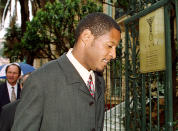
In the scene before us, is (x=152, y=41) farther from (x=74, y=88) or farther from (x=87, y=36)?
(x=74, y=88)

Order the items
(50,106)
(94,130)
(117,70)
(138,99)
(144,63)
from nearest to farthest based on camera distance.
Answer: (50,106) < (94,130) < (144,63) < (138,99) < (117,70)

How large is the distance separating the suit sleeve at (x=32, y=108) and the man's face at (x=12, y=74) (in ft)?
11.4

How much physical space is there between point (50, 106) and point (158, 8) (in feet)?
7.46

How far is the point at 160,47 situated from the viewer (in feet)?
10.3

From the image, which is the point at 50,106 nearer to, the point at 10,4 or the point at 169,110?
the point at 169,110

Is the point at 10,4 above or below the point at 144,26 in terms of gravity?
above

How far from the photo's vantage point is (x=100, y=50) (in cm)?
159

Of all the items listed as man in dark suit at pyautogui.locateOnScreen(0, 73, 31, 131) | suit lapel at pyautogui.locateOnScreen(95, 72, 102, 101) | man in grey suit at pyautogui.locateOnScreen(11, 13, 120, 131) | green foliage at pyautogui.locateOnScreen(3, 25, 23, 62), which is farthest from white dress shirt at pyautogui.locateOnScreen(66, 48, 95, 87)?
green foliage at pyautogui.locateOnScreen(3, 25, 23, 62)

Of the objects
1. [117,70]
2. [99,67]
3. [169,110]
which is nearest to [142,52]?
[169,110]

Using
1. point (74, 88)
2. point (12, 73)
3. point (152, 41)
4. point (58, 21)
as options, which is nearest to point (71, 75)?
point (74, 88)

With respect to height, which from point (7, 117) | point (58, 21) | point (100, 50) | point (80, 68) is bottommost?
point (7, 117)

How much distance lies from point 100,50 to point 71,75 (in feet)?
0.76

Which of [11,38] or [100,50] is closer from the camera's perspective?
[100,50]

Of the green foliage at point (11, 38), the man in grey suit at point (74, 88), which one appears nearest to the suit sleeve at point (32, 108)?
the man in grey suit at point (74, 88)
